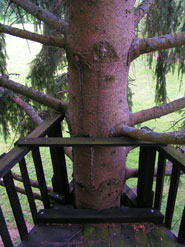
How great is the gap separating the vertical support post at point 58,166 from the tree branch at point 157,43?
851mm

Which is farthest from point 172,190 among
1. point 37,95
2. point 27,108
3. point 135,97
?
point 135,97

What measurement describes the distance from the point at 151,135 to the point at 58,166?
3.10 feet

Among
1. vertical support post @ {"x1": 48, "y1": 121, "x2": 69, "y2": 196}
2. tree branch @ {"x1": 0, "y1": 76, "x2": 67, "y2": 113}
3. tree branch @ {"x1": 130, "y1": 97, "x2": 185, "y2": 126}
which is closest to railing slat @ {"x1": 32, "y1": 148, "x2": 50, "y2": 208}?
vertical support post @ {"x1": 48, "y1": 121, "x2": 69, "y2": 196}

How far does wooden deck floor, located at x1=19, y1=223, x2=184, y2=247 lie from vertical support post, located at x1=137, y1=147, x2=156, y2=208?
18 centimetres

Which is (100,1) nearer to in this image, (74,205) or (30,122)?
(74,205)

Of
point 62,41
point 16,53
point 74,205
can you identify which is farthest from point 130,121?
point 16,53

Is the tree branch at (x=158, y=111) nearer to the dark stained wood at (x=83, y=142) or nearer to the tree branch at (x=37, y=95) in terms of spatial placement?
the dark stained wood at (x=83, y=142)

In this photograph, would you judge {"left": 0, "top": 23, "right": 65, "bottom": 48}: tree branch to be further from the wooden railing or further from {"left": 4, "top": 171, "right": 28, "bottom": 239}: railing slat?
{"left": 4, "top": 171, "right": 28, "bottom": 239}: railing slat

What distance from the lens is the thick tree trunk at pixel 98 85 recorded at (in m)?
1.31

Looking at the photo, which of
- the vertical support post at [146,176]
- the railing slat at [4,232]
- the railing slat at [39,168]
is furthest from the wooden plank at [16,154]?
the vertical support post at [146,176]

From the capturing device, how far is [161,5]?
2.55 metres

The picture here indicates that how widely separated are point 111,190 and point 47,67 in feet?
6.59

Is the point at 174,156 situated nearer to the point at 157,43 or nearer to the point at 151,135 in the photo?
the point at 151,135

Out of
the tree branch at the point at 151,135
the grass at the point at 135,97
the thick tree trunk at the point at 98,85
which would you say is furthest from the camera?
the grass at the point at 135,97
